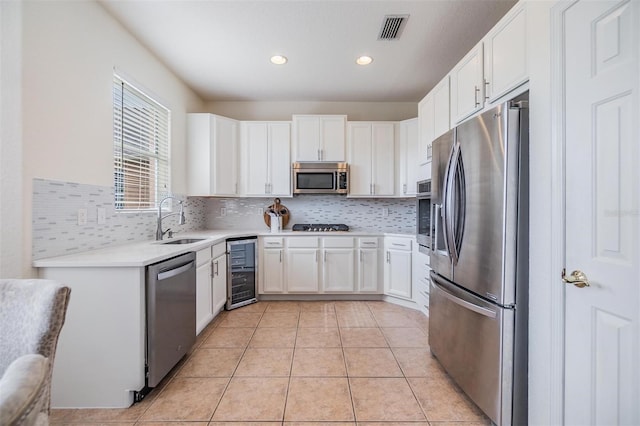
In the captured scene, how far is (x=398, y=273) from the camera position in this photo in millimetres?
3322

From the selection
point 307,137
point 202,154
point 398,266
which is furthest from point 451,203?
point 202,154

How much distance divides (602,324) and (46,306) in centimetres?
200

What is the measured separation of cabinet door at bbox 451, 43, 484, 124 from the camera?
1854mm

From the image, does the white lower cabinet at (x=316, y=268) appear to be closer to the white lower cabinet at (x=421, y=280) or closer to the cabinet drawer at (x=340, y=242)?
the cabinet drawer at (x=340, y=242)

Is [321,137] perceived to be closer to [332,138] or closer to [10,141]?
[332,138]

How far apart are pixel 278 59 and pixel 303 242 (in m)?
2.06

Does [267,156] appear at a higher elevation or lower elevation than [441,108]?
lower

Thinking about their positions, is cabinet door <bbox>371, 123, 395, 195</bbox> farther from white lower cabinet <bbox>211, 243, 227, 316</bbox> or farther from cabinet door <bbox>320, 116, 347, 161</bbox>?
white lower cabinet <bbox>211, 243, 227, 316</bbox>

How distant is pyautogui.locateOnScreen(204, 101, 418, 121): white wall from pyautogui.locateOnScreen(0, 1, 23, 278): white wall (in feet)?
8.53

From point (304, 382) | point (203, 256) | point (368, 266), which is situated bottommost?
point (304, 382)

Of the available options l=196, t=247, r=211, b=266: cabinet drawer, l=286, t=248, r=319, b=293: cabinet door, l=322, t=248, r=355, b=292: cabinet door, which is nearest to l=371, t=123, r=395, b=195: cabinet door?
l=322, t=248, r=355, b=292: cabinet door

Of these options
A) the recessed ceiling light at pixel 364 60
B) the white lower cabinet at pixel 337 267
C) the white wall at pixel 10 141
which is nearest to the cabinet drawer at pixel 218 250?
the white lower cabinet at pixel 337 267

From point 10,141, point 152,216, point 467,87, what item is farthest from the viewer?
point 152,216

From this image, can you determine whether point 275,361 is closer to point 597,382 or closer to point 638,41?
point 597,382
